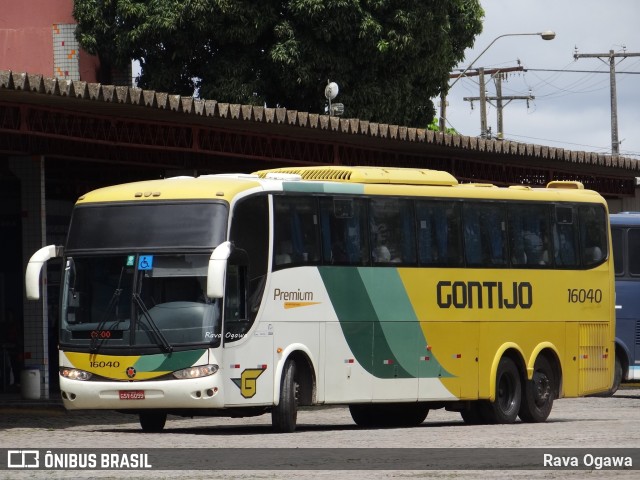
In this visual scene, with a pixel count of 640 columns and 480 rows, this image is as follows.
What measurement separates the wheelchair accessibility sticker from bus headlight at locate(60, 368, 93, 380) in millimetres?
1466

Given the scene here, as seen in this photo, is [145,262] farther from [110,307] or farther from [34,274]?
[34,274]

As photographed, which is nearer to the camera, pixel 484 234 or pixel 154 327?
pixel 154 327

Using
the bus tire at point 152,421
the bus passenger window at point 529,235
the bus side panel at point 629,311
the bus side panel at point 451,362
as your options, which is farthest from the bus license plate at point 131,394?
the bus side panel at point 629,311

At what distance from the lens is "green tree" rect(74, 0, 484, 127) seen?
48156 mm

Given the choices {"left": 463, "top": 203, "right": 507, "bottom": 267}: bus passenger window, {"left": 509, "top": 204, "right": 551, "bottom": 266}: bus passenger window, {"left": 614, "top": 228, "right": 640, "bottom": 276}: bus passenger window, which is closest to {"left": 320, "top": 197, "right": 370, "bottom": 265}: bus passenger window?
{"left": 463, "top": 203, "right": 507, "bottom": 267}: bus passenger window

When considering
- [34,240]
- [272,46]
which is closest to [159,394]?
[34,240]

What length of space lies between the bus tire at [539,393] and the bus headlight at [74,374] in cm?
703

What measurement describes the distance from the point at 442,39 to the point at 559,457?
3678 centimetres

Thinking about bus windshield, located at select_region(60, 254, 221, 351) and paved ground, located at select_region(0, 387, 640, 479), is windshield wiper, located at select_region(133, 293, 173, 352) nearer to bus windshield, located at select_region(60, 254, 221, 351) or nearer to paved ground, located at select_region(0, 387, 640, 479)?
bus windshield, located at select_region(60, 254, 221, 351)

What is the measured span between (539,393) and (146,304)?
7050mm

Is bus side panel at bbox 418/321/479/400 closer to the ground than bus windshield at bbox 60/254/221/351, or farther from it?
closer to the ground

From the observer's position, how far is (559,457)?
15398 millimetres

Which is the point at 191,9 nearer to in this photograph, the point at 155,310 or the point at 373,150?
the point at 373,150

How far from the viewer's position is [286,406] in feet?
65.8
